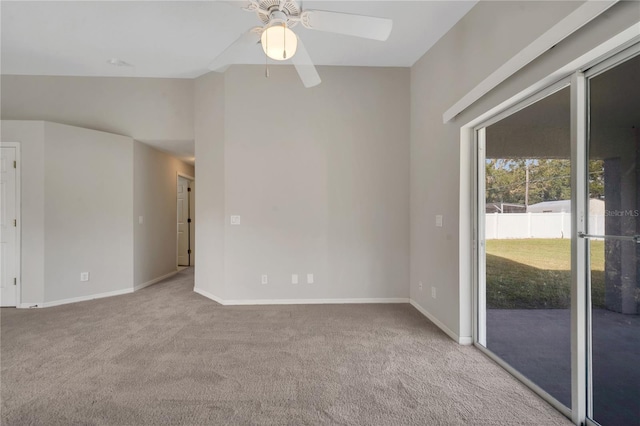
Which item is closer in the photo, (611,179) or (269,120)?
(611,179)

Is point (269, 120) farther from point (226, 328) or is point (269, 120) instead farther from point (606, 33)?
point (606, 33)

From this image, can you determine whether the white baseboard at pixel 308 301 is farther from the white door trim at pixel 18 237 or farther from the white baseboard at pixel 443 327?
the white door trim at pixel 18 237

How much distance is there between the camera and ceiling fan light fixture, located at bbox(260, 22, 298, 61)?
1642mm

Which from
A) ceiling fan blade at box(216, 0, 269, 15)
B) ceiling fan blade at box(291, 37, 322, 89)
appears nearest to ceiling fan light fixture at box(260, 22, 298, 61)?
ceiling fan blade at box(216, 0, 269, 15)

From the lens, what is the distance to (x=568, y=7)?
151 centimetres

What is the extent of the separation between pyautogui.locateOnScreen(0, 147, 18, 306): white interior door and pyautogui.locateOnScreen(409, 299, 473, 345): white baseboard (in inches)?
202

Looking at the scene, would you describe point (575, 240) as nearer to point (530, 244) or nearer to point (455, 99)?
point (530, 244)

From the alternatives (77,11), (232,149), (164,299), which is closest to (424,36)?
(232,149)

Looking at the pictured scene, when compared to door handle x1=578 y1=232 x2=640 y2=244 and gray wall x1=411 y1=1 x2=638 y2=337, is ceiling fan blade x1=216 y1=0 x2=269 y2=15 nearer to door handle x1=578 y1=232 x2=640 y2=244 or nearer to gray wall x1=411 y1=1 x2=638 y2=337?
gray wall x1=411 y1=1 x2=638 y2=337

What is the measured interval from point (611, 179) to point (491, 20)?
1.50 metres

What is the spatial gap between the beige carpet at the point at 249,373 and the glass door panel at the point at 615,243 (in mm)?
340

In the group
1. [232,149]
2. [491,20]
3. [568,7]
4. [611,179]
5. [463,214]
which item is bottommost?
[463,214]

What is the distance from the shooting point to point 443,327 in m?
2.78

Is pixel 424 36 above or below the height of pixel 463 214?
above
